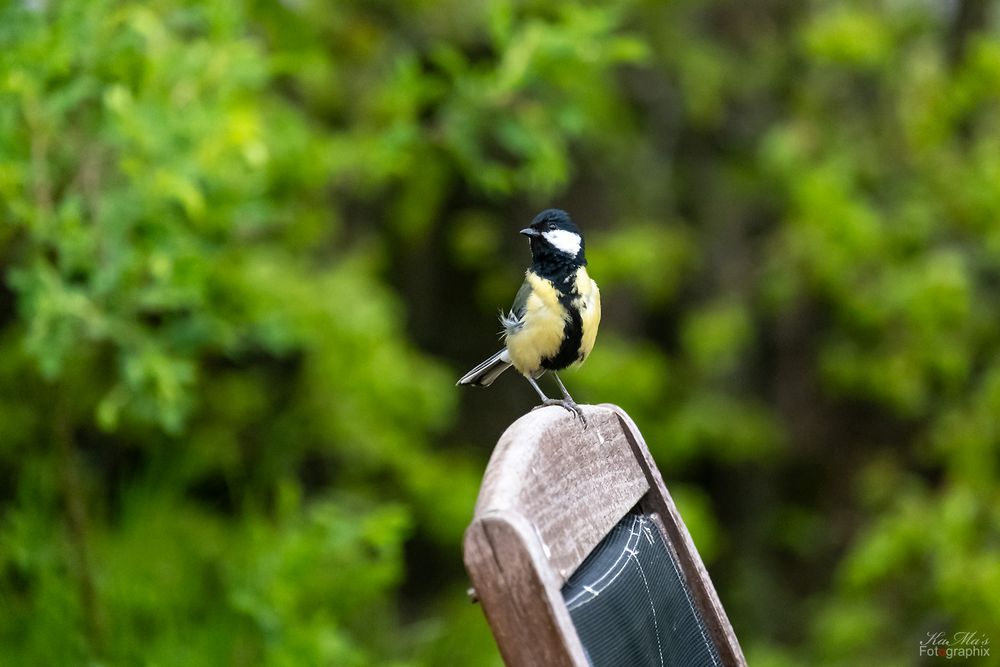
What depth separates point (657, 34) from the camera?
6281 millimetres

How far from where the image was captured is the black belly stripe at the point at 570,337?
96.0 inches

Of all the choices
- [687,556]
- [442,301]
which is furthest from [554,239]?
[442,301]

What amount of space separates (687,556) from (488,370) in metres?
0.80

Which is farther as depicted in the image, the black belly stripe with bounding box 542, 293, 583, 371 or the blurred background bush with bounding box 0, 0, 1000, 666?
the blurred background bush with bounding box 0, 0, 1000, 666

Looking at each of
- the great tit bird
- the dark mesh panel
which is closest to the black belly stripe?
the great tit bird

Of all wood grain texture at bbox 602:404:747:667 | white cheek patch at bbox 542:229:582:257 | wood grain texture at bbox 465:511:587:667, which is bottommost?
wood grain texture at bbox 465:511:587:667

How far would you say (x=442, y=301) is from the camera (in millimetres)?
6547

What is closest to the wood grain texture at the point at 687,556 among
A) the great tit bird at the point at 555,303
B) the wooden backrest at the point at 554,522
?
the wooden backrest at the point at 554,522

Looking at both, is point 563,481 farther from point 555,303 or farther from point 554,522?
point 555,303

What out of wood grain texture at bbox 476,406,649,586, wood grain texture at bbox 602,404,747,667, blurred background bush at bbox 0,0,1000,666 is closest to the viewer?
wood grain texture at bbox 476,406,649,586

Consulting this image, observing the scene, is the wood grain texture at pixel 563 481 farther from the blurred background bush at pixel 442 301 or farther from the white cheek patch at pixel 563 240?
the blurred background bush at pixel 442 301

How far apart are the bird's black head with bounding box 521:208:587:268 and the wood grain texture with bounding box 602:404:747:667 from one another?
20.2 inches

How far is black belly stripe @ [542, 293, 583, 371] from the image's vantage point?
244cm

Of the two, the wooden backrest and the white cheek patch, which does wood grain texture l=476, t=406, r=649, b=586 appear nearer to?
the wooden backrest
